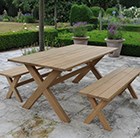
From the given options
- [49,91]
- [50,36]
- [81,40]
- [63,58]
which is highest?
[63,58]

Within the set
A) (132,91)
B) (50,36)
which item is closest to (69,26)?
(50,36)

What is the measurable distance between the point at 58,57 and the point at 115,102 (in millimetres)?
1033

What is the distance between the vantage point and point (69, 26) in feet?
42.4

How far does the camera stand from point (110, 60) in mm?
6387

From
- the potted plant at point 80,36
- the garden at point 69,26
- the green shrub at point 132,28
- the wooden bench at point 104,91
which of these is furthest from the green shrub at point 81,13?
the wooden bench at point 104,91

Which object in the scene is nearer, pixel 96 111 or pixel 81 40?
pixel 96 111

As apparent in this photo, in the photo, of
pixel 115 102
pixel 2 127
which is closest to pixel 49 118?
pixel 2 127

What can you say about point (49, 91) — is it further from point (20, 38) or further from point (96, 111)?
point (20, 38)

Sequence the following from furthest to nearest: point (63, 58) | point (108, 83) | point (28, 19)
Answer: point (28, 19)
point (63, 58)
point (108, 83)

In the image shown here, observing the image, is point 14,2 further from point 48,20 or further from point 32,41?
point 32,41

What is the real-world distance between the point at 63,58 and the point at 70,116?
0.73m

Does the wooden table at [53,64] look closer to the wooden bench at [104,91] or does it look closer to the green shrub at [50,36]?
the wooden bench at [104,91]

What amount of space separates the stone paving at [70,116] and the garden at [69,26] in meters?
3.68

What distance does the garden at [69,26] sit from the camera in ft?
25.2
